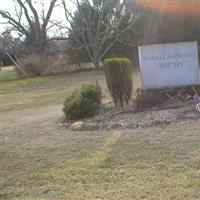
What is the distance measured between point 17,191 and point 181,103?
5.09 m

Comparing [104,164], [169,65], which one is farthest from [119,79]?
[104,164]

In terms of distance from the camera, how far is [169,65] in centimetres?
1045

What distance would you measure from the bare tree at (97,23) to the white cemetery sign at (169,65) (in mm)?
24319

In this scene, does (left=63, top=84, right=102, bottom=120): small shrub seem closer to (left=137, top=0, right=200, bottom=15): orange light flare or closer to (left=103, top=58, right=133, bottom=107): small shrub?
(left=103, top=58, right=133, bottom=107): small shrub

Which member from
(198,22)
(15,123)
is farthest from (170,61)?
(198,22)

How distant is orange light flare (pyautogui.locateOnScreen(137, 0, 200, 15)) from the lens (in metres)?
33.5

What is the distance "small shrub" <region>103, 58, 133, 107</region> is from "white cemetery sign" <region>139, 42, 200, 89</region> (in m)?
0.53

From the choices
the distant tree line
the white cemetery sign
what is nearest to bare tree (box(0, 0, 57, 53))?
the distant tree line

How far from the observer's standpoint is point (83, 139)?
7.44 metres

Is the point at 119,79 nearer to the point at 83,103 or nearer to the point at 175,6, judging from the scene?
the point at 83,103

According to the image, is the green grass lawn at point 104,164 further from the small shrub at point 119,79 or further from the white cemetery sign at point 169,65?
the white cemetery sign at point 169,65

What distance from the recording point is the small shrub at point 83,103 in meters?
9.38

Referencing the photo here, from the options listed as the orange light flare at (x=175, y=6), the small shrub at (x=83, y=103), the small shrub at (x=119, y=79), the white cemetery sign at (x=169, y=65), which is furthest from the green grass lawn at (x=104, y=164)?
the orange light flare at (x=175, y=6)

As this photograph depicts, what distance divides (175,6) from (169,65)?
24427mm
